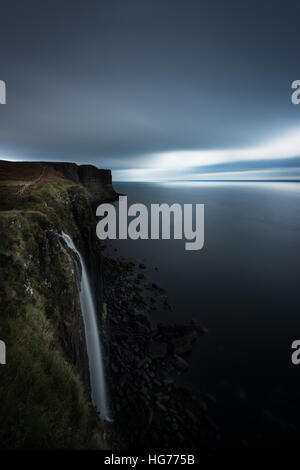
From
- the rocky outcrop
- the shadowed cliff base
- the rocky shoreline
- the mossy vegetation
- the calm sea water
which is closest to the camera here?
the mossy vegetation

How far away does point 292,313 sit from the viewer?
21562mm

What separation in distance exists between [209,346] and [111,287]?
1289cm

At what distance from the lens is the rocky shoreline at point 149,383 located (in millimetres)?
9758

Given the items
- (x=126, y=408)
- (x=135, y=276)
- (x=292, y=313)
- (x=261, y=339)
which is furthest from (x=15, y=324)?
(x=292, y=313)

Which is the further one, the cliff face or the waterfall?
the waterfall

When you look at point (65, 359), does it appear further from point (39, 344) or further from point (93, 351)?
point (93, 351)

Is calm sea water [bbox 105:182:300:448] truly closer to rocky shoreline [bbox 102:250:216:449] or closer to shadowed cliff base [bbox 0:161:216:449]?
rocky shoreline [bbox 102:250:216:449]

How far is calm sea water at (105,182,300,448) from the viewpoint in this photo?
39.0 feet

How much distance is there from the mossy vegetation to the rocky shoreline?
508 centimetres

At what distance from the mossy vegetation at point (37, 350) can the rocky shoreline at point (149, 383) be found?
5.08m

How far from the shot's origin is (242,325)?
782 inches

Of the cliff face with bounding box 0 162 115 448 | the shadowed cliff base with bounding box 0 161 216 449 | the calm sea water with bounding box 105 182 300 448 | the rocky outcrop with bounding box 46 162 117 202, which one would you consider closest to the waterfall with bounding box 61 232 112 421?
the shadowed cliff base with bounding box 0 161 216 449

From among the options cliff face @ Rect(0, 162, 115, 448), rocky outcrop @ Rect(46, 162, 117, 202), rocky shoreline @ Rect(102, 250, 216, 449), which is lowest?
rocky shoreline @ Rect(102, 250, 216, 449)

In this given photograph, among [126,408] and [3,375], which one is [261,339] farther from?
[3,375]
